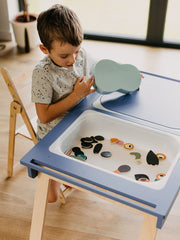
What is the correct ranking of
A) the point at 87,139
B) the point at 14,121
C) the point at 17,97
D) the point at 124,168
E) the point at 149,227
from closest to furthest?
the point at 149,227
the point at 124,168
the point at 87,139
the point at 17,97
the point at 14,121

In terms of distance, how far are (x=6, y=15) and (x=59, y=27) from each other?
2.18 m

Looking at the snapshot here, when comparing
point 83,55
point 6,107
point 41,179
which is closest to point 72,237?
point 41,179

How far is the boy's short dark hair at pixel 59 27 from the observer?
1.01 meters

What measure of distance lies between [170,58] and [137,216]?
173 cm

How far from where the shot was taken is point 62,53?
1051mm

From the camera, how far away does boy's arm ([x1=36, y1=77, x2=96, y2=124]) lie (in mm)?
1140

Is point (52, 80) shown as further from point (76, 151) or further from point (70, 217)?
point (70, 217)

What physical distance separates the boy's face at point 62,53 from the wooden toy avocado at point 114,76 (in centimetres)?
15

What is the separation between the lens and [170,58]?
9.20 feet

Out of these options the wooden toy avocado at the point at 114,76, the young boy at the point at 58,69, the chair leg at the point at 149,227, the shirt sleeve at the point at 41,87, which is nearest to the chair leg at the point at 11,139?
the young boy at the point at 58,69

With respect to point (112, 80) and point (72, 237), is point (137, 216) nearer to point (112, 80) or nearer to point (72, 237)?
point (72, 237)

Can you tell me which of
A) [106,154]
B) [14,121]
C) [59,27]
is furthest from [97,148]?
[14,121]

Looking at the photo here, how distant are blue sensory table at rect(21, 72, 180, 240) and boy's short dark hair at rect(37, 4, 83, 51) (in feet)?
0.88

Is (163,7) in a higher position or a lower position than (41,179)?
higher
